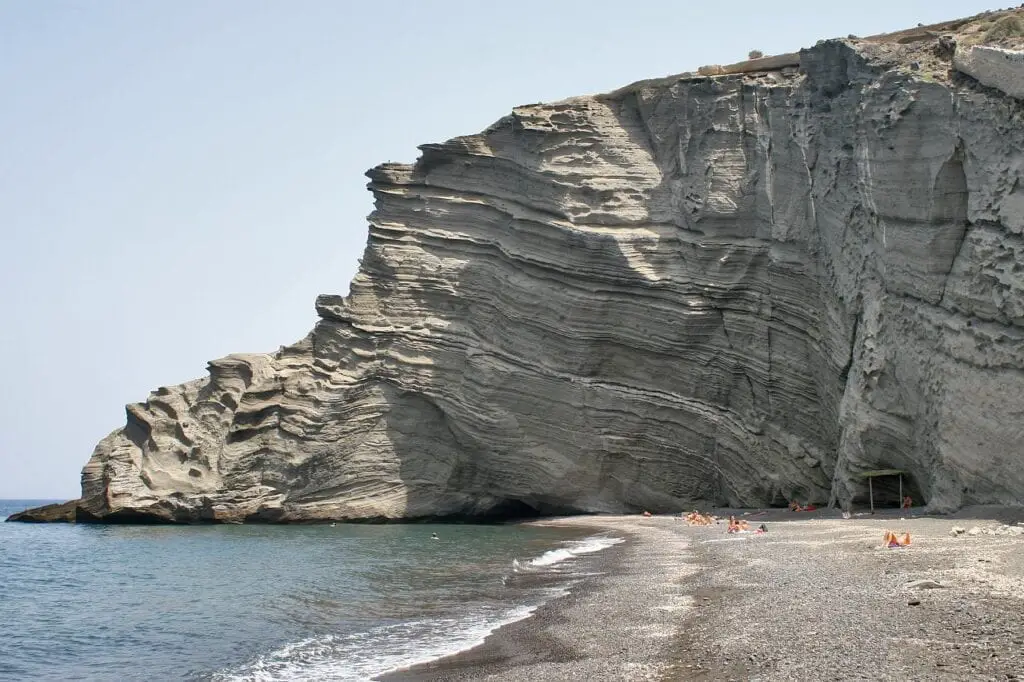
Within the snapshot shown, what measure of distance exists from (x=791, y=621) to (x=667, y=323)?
24.1 meters

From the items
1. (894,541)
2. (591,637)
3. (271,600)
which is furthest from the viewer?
(271,600)

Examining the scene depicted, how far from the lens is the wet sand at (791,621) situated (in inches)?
319

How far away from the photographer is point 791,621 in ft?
33.3

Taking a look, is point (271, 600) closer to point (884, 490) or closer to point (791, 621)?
point (791, 621)

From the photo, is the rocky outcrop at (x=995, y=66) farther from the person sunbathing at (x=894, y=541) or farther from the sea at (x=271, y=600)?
the sea at (x=271, y=600)

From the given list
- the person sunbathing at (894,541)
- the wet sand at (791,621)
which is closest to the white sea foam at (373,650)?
the wet sand at (791,621)

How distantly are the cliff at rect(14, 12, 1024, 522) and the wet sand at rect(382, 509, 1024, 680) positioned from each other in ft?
24.5

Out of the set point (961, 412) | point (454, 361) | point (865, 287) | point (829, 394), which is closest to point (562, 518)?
point (454, 361)

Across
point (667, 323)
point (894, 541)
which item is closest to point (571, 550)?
point (894, 541)

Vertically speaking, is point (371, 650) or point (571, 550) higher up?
point (571, 550)

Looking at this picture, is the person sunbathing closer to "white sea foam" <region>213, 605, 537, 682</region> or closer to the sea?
the sea

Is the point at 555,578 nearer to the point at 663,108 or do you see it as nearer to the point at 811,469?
the point at 811,469

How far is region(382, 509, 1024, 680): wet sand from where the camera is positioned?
8.10 meters

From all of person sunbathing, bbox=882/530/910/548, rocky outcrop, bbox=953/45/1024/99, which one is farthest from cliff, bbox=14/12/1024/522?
person sunbathing, bbox=882/530/910/548
